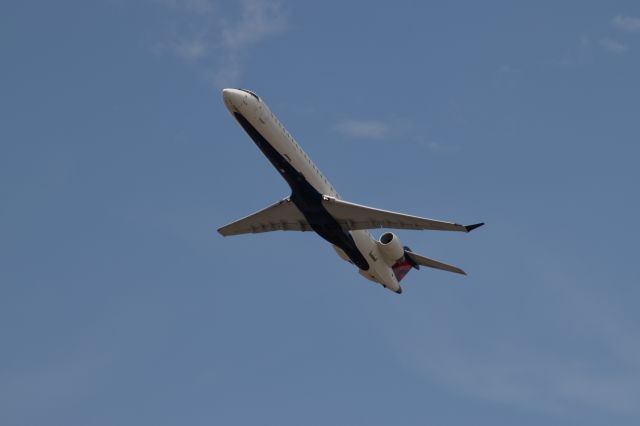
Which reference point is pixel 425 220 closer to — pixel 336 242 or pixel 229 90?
pixel 336 242

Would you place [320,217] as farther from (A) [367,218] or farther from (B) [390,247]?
(B) [390,247]

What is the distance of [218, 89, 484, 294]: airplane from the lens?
5016cm

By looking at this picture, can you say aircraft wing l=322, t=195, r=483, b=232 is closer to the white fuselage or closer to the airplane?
the airplane

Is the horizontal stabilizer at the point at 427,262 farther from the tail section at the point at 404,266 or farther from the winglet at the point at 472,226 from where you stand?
the winglet at the point at 472,226

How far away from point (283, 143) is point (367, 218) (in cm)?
552

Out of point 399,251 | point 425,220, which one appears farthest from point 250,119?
point 399,251

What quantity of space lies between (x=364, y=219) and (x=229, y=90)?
9028mm

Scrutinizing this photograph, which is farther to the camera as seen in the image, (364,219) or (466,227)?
(364,219)

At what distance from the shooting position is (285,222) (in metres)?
56.5

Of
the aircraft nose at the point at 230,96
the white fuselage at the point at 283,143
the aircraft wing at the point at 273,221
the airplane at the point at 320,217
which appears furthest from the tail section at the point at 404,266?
the aircraft nose at the point at 230,96

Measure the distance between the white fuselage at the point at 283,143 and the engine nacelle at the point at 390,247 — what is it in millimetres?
830

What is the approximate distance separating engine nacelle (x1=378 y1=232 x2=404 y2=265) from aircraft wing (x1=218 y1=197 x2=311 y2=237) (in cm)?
432

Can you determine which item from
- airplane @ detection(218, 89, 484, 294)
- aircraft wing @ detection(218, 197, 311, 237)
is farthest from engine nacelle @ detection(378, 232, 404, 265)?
aircraft wing @ detection(218, 197, 311, 237)

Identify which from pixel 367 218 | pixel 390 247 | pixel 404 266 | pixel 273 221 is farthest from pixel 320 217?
pixel 404 266
